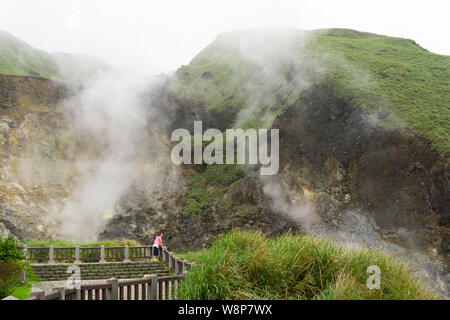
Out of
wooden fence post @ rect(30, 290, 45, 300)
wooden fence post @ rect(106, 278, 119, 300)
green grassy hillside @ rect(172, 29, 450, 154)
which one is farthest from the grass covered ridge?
green grassy hillside @ rect(172, 29, 450, 154)

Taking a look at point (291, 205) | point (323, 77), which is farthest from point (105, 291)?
point (323, 77)

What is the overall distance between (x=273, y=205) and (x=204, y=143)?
14180 mm

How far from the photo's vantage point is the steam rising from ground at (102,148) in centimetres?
3075

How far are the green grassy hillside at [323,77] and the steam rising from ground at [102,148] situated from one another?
9.03 metres

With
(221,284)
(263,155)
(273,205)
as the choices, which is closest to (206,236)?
(273,205)

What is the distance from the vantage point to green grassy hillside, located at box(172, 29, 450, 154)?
30.8m

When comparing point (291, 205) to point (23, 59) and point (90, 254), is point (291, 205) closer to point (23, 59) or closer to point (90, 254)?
point (90, 254)

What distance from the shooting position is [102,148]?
36.8 meters

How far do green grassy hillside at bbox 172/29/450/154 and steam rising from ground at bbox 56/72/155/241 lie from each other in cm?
903

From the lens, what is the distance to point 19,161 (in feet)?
105

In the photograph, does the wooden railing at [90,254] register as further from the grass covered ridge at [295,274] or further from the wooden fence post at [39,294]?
the wooden fence post at [39,294]

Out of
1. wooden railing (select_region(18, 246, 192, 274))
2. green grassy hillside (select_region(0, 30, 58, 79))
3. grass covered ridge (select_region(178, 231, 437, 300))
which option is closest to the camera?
grass covered ridge (select_region(178, 231, 437, 300))

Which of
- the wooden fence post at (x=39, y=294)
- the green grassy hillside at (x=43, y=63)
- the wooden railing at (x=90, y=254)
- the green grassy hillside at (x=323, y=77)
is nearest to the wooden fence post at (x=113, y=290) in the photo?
the wooden fence post at (x=39, y=294)

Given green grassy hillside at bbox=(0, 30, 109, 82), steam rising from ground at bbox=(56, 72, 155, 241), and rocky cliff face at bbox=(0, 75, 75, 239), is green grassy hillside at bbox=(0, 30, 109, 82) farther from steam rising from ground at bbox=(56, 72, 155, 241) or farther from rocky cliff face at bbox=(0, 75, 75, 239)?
rocky cliff face at bbox=(0, 75, 75, 239)
